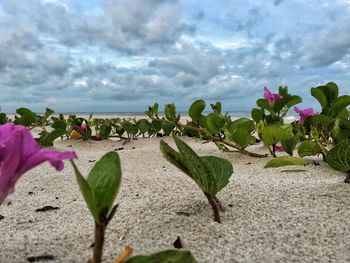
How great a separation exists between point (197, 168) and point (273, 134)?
105 cm

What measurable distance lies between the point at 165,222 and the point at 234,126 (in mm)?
1291

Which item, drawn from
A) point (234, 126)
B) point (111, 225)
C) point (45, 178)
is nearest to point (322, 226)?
point (111, 225)

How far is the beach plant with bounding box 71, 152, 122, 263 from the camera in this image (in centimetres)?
55

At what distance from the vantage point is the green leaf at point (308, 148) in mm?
1627

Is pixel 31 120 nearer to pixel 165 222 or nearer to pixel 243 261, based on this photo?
pixel 165 222

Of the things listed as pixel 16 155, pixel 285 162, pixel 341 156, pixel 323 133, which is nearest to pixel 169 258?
pixel 16 155

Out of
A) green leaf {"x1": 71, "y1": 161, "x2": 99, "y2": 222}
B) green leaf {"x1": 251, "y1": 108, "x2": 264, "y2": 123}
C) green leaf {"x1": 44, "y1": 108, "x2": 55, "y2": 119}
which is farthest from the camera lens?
green leaf {"x1": 44, "y1": 108, "x2": 55, "y2": 119}

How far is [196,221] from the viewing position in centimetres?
92

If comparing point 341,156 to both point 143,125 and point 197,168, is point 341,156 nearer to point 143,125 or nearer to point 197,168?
point 197,168

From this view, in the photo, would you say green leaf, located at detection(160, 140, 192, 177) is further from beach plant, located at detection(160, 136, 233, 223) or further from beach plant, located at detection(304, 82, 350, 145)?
beach plant, located at detection(304, 82, 350, 145)

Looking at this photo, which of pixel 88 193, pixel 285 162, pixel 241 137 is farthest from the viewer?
pixel 241 137

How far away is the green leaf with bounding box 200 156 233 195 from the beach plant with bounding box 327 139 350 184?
1.29 ft

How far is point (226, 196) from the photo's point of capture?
3.76ft

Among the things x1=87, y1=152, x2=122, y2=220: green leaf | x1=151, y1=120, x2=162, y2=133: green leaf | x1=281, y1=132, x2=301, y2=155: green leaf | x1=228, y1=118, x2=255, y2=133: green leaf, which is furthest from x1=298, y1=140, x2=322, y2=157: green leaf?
x1=151, y1=120, x2=162, y2=133: green leaf
